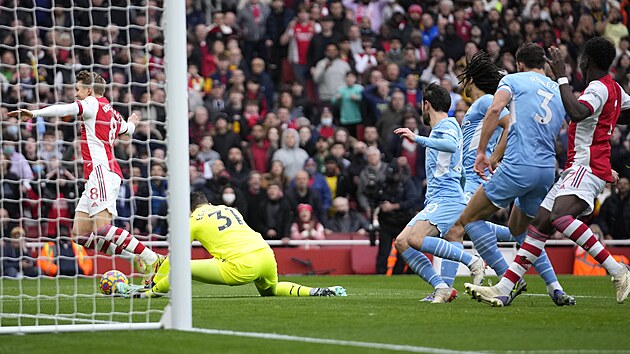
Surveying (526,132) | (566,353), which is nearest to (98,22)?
(526,132)

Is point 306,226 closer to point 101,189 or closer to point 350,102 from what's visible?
point 350,102

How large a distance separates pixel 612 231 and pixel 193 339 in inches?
569

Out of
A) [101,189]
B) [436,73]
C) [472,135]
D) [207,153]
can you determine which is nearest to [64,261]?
[207,153]

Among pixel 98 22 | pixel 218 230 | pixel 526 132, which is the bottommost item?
pixel 218 230

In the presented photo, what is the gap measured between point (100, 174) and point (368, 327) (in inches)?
212

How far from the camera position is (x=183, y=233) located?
8227 millimetres

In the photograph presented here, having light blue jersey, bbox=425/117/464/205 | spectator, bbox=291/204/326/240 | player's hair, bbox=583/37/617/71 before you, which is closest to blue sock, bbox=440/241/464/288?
light blue jersey, bbox=425/117/464/205

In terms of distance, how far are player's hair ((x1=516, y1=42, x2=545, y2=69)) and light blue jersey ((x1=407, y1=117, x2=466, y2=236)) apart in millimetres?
1030

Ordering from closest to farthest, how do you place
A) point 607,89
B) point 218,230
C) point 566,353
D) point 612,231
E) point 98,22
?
point 566,353 → point 607,89 → point 218,230 → point 98,22 → point 612,231

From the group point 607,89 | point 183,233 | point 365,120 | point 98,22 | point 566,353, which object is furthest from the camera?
point 365,120

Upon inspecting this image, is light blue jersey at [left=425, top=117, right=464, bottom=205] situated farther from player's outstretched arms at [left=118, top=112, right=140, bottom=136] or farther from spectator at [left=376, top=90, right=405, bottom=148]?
spectator at [left=376, top=90, right=405, bottom=148]

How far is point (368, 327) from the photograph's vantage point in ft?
27.0

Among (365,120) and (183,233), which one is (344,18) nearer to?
(365,120)

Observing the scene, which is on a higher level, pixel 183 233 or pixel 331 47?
pixel 331 47
